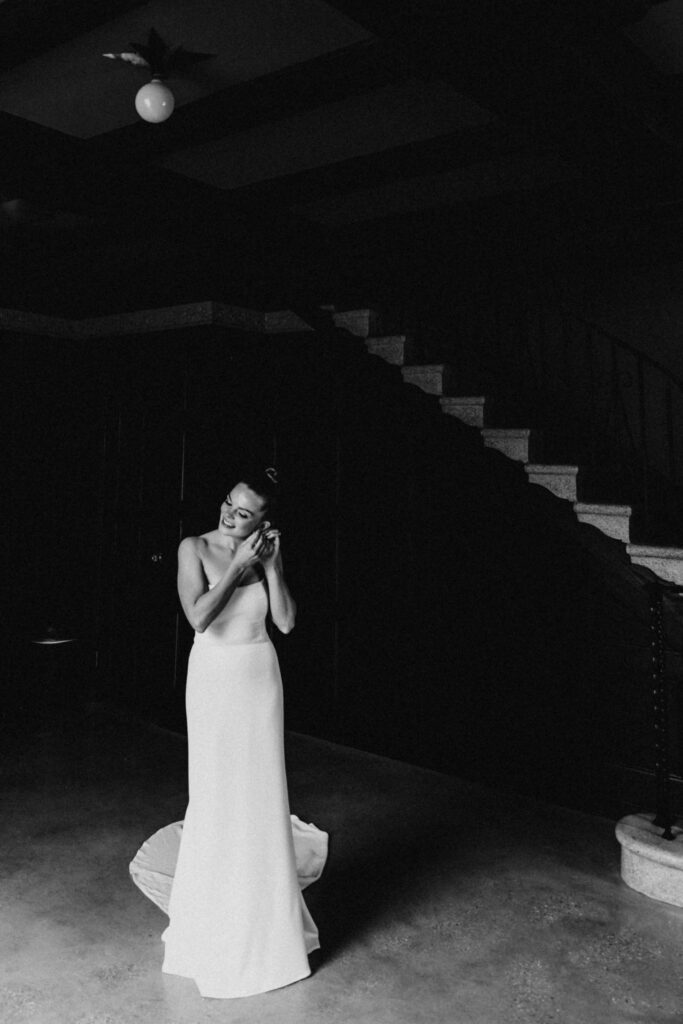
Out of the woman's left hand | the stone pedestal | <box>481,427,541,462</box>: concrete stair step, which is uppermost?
<box>481,427,541,462</box>: concrete stair step

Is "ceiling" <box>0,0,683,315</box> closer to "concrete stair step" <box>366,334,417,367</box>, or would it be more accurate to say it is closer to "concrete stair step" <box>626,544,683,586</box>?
"concrete stair step" <box>366,334,417,367</box>

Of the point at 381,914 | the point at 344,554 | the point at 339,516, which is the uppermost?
the point at 339,516

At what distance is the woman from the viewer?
274 cm

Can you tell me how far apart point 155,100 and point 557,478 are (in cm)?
295

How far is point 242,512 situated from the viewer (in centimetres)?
287

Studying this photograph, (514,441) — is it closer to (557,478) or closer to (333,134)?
(557,478)

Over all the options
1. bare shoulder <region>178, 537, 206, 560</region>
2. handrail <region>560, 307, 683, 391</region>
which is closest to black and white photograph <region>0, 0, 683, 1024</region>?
bare shoulder <region>178, 537, 206, 560</region>

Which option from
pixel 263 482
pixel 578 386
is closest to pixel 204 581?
pixel 263 482

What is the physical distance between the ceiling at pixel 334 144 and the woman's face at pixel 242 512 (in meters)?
1.47

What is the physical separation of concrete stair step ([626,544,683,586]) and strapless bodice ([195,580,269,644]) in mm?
2422

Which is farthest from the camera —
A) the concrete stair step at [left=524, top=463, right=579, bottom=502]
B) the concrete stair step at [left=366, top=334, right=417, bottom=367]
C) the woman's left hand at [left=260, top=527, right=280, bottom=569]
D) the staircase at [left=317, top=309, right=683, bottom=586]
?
the concrete stair step at [left=366, top=334, right=417, bottom=367]

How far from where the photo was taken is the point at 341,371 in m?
Result: 5.71

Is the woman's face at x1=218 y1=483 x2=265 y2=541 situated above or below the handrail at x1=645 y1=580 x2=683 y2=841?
above

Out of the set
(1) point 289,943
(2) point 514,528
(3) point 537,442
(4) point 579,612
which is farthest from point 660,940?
(3) point 537,442
